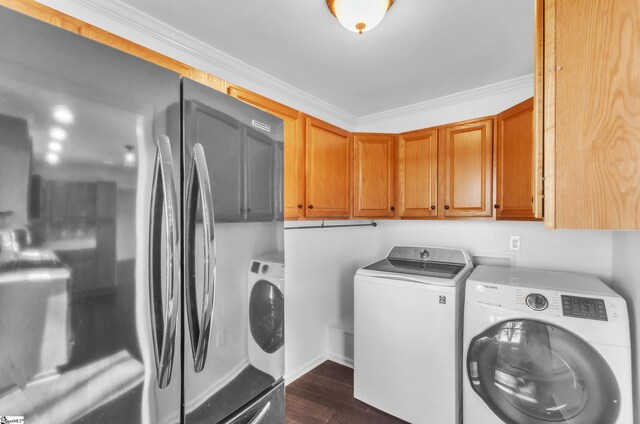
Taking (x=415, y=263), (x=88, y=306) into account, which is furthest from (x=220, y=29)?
(x=415, y=263)

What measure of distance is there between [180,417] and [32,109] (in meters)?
0.86

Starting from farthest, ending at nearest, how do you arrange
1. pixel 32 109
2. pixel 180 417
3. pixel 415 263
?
pixel 415 263, pixel 180 417, pixel 32 109

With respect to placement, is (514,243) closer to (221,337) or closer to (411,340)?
(411,340)

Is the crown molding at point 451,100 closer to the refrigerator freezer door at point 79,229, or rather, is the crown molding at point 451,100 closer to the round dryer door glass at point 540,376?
the round dryer door glass at point 540,376

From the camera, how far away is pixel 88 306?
63 centimetres

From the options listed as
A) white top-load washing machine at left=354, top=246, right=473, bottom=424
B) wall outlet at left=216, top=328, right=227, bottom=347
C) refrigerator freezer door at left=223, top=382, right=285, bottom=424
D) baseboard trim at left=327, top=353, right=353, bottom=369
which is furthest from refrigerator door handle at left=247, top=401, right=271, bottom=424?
baseboard trim at left=327, top=353, right=353, bottom=369

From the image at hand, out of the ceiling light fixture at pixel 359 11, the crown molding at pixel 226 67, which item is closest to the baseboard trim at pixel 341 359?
the crown molding at pixel 226 67

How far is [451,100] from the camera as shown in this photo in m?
2.46

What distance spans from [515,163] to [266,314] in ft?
5.83

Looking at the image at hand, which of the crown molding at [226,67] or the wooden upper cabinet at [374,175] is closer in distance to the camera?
the crown molding at [226,67]

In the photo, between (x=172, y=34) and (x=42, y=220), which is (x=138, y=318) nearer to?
(x=42, y=220)

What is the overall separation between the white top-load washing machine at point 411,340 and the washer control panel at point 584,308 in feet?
1.75

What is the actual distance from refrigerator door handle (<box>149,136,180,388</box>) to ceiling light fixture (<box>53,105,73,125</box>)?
0.18 meters

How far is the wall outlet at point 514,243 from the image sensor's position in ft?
7.36
